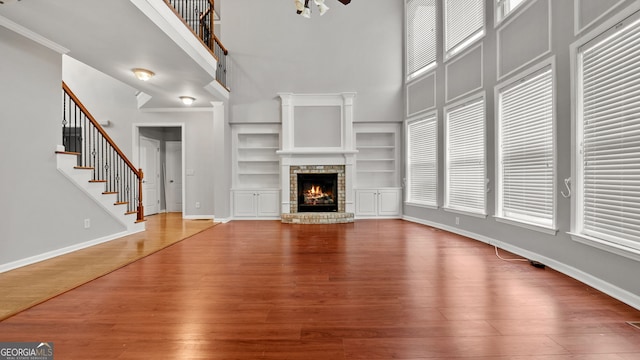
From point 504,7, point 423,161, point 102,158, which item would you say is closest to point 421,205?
point 423,161

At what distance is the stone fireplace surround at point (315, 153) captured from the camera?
A: 637 cm

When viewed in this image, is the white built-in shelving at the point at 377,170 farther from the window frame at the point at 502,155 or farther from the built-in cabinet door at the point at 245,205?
the window frame at the point at 502,155

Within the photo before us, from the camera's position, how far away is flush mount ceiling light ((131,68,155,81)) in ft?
14.3

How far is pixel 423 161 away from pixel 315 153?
237cm

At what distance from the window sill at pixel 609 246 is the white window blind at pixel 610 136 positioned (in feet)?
0.17

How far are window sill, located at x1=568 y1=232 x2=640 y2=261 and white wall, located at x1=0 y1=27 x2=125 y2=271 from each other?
5738 mm

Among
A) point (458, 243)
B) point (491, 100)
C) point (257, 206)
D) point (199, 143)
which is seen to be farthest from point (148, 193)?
point (491, 100)

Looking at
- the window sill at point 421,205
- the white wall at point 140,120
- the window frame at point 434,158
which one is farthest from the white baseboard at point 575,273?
the white wall at point 140,120

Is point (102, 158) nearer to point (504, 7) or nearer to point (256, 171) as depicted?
point (256, 171)

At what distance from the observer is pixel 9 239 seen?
296 cm

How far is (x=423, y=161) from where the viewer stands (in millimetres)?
5832

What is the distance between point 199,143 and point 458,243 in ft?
19.6

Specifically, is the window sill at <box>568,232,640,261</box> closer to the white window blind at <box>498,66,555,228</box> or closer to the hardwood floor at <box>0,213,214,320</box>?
the white window blind at <box>498,66,555,228</box>

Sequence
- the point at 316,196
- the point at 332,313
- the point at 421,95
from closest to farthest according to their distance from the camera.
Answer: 1. the point at 332,313
2. the point at 421,95
3. the point at 316,196
